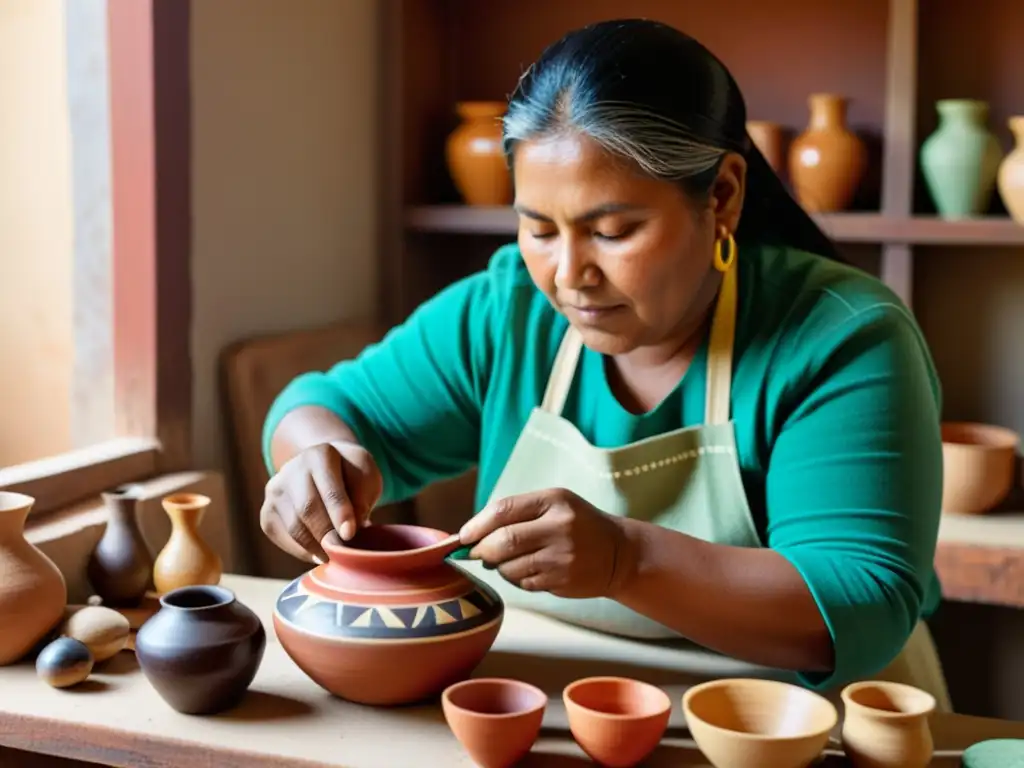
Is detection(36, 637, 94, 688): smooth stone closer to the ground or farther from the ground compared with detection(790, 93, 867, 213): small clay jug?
closer to the ground

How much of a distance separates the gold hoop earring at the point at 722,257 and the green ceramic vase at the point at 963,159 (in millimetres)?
1410

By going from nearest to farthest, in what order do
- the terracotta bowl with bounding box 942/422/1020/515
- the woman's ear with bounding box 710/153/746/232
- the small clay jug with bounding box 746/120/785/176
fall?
the woman's ear with bounding box 710/153/746/232 < the terracotta bowl with bounding box 942/422/1020/515 < the small clay jug with bounding box 746/120/785/176

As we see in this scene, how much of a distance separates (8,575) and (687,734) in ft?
2.75

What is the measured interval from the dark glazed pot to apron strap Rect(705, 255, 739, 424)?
657 mm

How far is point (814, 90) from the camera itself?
10.2 feet

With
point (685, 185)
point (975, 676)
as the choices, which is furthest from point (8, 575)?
→ point (975, 676)

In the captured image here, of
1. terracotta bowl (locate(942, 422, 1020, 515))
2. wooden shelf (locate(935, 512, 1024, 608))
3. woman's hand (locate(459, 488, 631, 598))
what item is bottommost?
wooden shelf (locate(935, 512, 1024, 608))

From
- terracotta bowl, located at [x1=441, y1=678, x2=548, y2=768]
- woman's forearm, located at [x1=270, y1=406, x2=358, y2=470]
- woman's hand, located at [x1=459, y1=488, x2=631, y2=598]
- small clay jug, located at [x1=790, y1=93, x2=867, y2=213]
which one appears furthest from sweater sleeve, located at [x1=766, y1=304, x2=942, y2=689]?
small clay jug, located at [x1=790, y1=93, x2=867, y2=213]

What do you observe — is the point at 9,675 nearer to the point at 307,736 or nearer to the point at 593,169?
the point at 307,736

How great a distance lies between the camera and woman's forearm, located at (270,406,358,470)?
175 cm

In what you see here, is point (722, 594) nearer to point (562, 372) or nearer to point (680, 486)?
point (680, 486)

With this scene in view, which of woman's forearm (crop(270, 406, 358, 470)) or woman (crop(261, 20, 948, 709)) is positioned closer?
woman (crop(261, 20, 948, 709))

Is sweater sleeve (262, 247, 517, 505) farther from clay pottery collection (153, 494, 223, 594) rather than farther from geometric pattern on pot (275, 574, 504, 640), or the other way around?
geometric pattern on pot (275, 574, 504, 640)

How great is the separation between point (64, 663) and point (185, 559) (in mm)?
317
